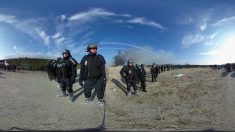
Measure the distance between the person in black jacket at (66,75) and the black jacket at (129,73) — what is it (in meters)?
1.91

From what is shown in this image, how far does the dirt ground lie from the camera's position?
14.4 meters

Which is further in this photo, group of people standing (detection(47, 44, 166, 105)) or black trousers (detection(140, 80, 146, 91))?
black trousers (detection(140, 80, 146, 91))

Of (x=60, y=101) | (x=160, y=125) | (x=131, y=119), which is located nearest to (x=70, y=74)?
(x=60, y=101)

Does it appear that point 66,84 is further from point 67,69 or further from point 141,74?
point 141,74

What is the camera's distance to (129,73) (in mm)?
18656

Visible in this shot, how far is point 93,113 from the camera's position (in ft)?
52.1

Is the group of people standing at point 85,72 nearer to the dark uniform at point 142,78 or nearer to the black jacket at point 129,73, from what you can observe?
the black jacket at point 129,73

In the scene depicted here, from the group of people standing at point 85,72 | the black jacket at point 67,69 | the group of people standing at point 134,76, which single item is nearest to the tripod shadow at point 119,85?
the group of people standing at point 134,76

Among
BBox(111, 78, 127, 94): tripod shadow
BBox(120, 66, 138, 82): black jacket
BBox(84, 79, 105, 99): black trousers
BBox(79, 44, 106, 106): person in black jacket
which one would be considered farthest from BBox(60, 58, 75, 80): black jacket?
BBox(111, 78, 127, 94): tripod shadow

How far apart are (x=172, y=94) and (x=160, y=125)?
2731 millimetres

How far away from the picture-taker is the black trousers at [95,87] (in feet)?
54.2

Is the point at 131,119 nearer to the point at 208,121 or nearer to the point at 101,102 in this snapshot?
the point at 101,102

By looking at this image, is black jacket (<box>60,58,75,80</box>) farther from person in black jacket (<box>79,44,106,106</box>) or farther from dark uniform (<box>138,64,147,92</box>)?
dark uniform (<box>138,64,147,92</box>)

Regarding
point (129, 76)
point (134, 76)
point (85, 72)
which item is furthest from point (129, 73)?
point (85, 72)
